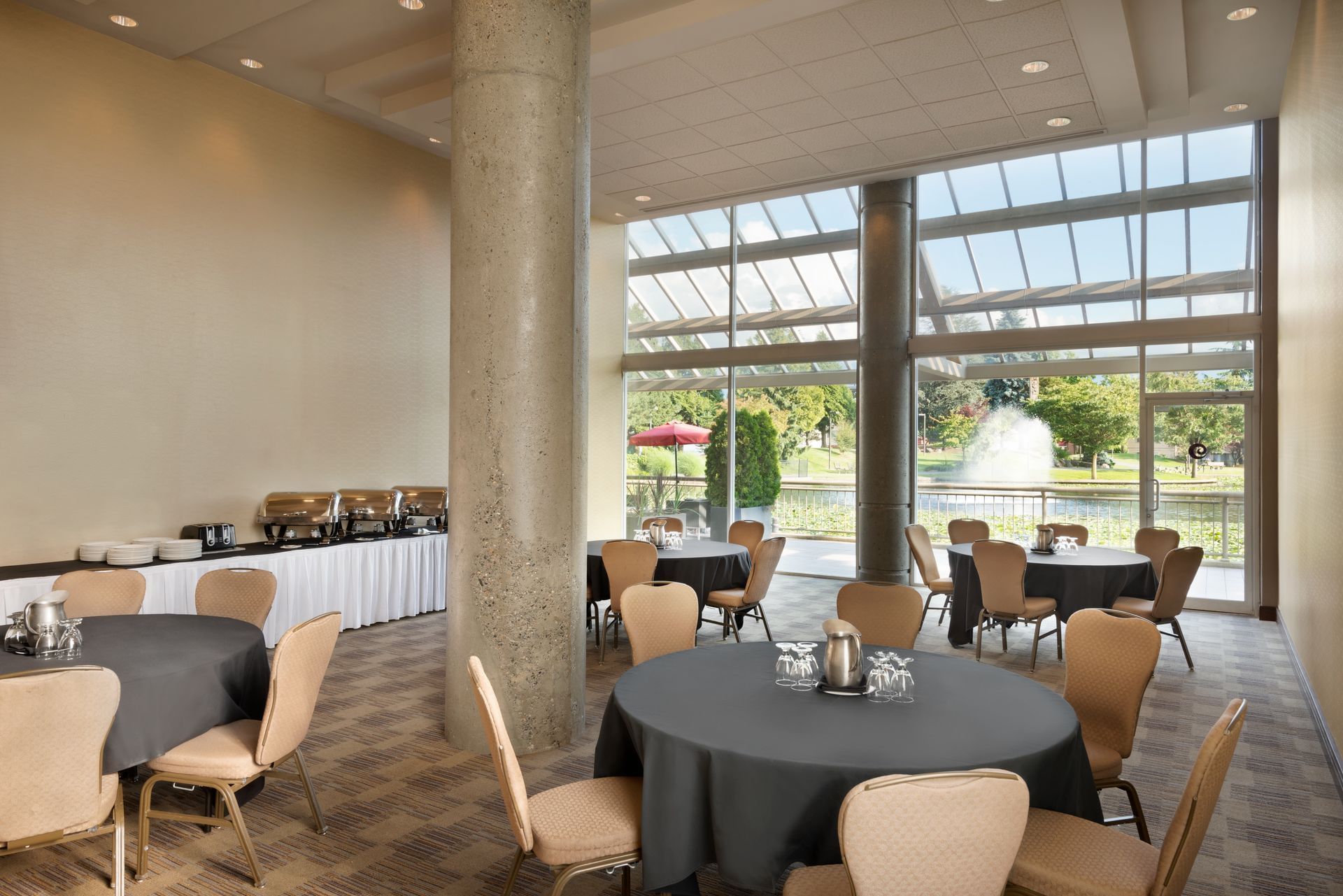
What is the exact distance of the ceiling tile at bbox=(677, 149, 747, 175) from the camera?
823 cm

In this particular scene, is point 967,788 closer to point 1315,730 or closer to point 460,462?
point 460,462

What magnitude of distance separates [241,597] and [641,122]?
518cm

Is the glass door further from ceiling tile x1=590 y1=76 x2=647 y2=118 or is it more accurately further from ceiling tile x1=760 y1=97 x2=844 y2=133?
ceiling tile x1=590 y1=76 x2=647 y2=118

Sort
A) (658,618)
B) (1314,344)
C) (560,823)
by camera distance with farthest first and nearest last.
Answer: (1314,344)
(658,618)
(560,823)

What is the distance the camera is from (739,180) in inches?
356

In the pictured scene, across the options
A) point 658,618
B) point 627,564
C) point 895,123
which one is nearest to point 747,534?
point 627,564

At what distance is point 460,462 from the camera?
4.54 m

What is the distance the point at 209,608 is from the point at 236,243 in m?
4.20

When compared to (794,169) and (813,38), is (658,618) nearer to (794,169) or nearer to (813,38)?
(813,38)

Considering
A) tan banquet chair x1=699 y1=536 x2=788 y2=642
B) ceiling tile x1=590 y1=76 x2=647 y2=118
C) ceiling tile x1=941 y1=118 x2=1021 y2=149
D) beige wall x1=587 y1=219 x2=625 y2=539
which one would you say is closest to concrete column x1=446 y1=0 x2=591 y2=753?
ceiling tile x1=590 y1=76 x2=647 y2=118

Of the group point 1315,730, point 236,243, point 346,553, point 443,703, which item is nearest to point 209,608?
point 443,703

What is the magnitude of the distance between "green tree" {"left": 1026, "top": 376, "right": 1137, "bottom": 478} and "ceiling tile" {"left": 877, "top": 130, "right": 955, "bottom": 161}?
9.51ft

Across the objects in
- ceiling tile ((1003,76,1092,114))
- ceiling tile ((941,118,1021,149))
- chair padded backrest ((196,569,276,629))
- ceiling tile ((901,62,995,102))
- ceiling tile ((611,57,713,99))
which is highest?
ceiling tile ((611,57,713,99))

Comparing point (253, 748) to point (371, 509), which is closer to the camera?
point (253, 748)
